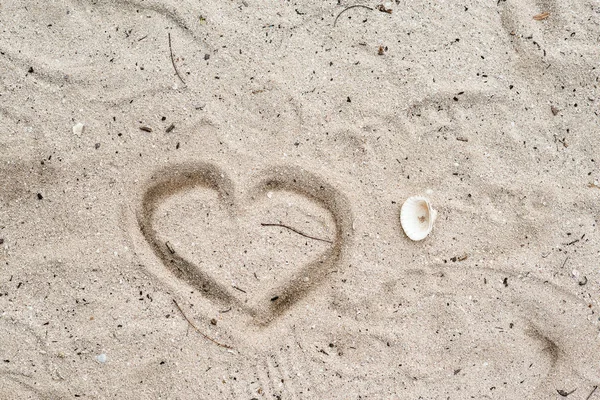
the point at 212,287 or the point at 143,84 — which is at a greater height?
the point at 143,84

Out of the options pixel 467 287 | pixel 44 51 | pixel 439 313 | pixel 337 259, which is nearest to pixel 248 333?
pixel 337 259

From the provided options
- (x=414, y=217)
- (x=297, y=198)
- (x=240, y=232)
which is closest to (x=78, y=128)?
(x=240, y=232)

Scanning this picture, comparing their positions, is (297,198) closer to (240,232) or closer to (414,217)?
(240,232)

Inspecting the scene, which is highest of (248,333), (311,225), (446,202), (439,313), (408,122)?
(408,122)

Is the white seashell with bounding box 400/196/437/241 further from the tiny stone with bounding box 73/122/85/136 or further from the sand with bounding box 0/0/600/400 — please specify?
the tiny stone with bounding box 73/122/85/136

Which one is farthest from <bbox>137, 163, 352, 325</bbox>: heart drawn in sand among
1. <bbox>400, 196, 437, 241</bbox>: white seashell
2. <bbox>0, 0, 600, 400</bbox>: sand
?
<bbox>400, 196, 437, 241</bbox>: white seashell

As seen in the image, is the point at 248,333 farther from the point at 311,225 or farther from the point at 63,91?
the point at 63,91
